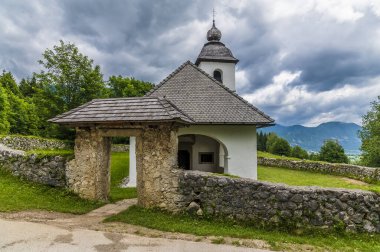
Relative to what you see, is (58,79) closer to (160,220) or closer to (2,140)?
(2,140)

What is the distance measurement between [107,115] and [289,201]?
580 centimetres

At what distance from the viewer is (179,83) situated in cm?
1571

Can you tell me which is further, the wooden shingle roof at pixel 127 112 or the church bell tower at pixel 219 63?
the church bell tower at pixel 219 63

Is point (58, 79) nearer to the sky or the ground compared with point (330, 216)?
nearer to the sky

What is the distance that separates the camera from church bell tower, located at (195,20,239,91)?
73.9 feet

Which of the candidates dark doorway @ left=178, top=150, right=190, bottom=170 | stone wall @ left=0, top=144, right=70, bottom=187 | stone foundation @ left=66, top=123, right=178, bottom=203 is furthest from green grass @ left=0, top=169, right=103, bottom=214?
dark doorway @ left=178, top=150, right=190, bottom=170

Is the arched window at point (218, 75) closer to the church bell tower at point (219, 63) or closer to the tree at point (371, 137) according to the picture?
the church bell tower at point (219, 63)

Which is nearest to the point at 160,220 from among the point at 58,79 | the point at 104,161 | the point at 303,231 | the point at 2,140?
the point at 104,161

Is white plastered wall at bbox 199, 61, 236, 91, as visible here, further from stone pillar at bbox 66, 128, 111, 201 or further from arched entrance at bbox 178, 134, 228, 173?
stone pillar at bbox 66, 128, 111, 201

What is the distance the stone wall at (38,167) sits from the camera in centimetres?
914

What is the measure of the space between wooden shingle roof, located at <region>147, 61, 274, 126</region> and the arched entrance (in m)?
2.74

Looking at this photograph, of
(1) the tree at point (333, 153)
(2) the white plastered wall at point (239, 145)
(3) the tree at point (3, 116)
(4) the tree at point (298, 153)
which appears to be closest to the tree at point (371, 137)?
(1) the tree at point (333, 153)

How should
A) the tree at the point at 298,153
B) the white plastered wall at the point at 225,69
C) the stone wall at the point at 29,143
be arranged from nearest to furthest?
the stone wall at the point at 29,143, the white plastered wall at the point at 225,69, the tree at the point at 298,153

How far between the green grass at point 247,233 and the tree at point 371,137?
116 ft
